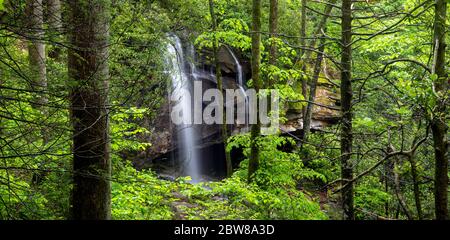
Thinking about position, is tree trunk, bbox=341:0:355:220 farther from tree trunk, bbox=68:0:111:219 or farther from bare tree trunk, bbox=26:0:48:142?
bare tree trunk, bbox=26:0:48:142

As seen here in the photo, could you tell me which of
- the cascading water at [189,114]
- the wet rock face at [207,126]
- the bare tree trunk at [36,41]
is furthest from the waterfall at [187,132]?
the bare tree trunk at [36,41]

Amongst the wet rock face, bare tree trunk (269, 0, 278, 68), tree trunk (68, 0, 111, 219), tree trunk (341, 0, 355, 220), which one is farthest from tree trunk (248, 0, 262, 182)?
the wet rock face

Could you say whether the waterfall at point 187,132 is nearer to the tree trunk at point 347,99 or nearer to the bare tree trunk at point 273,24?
the bare tree trunk at point 273,24

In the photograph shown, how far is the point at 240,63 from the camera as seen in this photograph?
17297 mm

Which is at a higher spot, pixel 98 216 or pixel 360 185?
pixel 360 185

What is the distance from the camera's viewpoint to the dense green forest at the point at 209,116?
4.01 m

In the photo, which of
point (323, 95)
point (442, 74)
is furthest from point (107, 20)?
point (323, 95)

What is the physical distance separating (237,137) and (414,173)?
5.60 meters

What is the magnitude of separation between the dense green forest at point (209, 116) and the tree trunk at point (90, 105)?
2 centimetres

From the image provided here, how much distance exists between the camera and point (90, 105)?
15.4ft

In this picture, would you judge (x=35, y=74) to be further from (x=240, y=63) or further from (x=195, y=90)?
(x=240, y=63)

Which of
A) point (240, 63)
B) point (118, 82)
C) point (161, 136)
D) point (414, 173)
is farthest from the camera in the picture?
point (240, 63)

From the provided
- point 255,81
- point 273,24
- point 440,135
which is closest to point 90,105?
point 440,135

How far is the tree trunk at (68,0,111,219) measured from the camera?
4465mm
